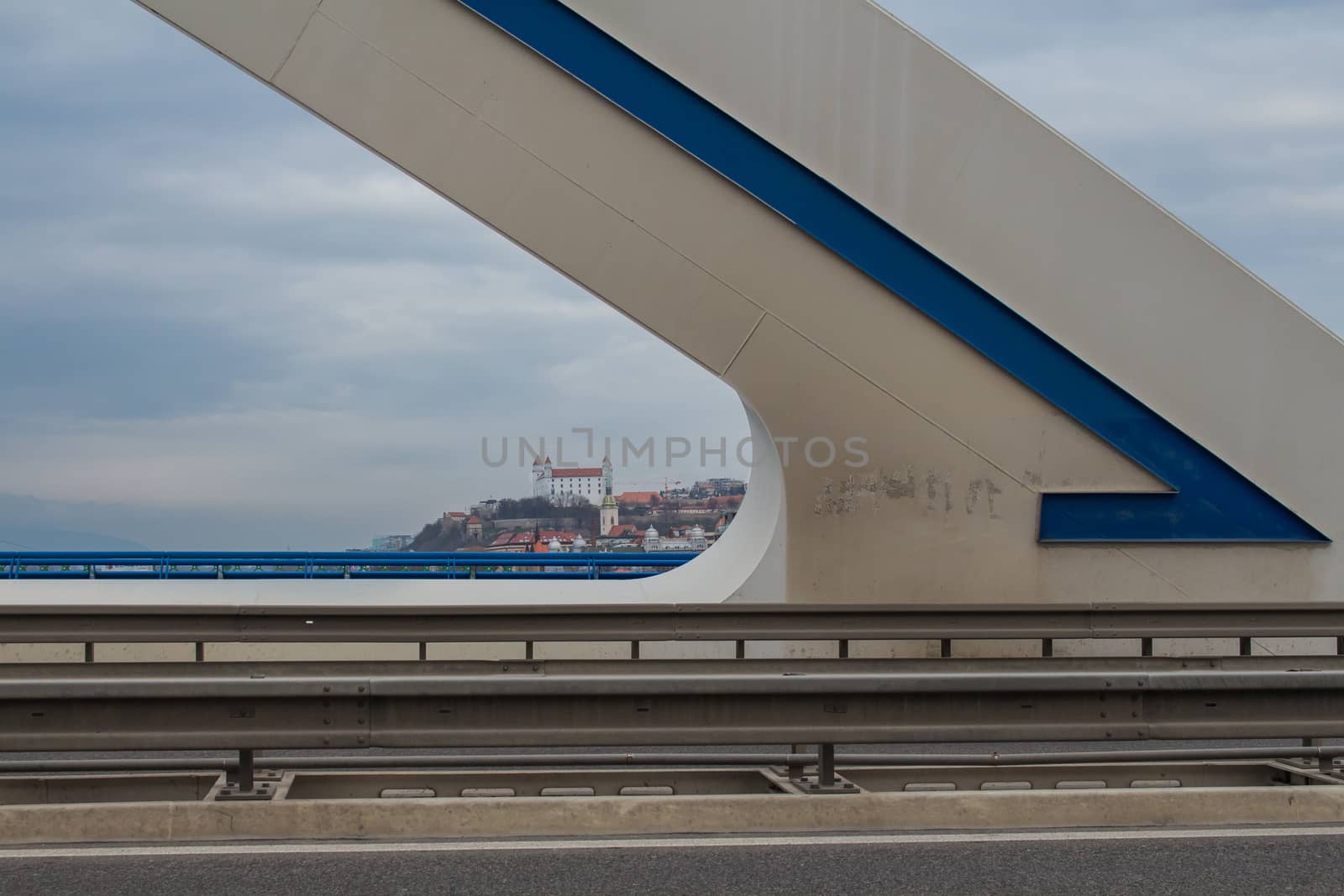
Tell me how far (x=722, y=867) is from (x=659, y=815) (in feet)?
2.14

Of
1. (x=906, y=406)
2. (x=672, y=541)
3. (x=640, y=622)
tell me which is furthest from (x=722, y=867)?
(x=672, y=541)

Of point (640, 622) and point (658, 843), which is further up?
point (640, 622)

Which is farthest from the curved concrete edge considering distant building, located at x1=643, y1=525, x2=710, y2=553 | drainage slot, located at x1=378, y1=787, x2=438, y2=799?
distant building, located at x1=643, y1=525, x2=710, y2=553

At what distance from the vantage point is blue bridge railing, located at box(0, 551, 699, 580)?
16.8m

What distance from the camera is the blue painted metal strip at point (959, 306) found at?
41.0 feet

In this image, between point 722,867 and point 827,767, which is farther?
point 827,767

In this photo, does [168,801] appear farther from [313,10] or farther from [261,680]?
[313,10]

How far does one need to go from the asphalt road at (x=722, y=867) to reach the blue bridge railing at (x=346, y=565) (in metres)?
10.6

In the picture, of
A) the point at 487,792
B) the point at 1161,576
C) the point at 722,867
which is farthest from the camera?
the point at 1161,576

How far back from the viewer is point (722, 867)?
17.7 ft

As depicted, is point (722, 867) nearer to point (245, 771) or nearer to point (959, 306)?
point (245, 771)

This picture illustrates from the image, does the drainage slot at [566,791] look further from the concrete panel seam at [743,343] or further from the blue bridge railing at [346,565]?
the blue bridge railing at [346,565]

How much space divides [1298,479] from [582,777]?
30.9 ft

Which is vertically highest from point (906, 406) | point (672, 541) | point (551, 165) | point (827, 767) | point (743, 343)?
point (551, 165)
